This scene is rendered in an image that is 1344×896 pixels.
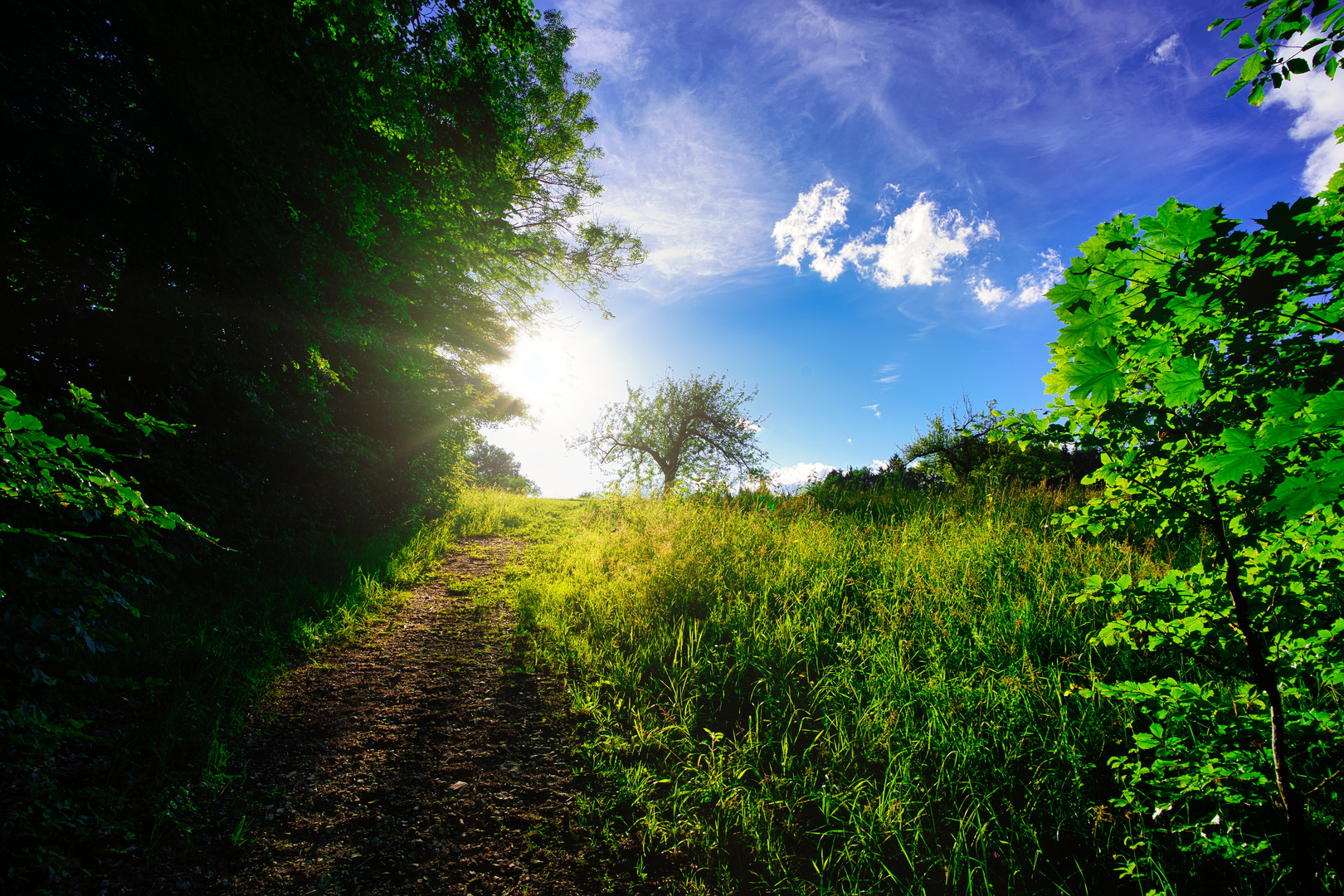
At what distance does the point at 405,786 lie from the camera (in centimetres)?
296

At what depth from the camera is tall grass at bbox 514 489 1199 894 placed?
2295 mm

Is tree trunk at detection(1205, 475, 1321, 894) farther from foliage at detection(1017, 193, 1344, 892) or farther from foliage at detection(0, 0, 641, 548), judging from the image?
foliage at detection(0, 0, 641, 548)

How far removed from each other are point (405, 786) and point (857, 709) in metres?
3.20

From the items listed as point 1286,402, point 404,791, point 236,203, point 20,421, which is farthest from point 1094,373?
point 236,203

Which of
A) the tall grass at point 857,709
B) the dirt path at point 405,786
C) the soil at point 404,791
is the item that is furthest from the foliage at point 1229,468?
the dirt path at point 405,786

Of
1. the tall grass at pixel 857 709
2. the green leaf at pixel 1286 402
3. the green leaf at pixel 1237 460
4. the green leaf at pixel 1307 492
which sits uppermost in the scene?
the green leaf at pixel 1286 402

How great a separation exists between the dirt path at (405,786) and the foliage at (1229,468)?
9.30 ft

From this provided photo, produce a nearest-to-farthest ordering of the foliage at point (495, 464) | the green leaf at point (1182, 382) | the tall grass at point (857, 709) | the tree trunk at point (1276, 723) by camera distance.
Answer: the green leaf at point (1182, 382), the tree trunk at point (1276, 723), the tall grass at point (857, 709), the foliage at point (495, 464)

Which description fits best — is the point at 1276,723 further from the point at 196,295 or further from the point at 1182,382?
the point at 196,295

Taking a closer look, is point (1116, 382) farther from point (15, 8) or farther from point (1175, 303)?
point (15, 8)

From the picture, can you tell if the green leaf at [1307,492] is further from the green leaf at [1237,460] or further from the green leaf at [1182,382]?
the green leaf at [1182,382]

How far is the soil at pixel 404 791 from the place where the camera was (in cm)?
234

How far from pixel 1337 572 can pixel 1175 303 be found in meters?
1.19

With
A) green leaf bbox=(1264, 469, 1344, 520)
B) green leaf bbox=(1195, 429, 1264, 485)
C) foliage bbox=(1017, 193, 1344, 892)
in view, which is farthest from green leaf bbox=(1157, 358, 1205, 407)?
green leaf bbox=(1264, 469, 1344, 520)
